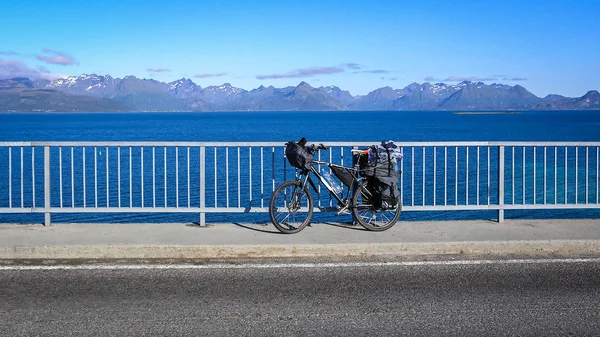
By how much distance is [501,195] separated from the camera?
10648 millimetres

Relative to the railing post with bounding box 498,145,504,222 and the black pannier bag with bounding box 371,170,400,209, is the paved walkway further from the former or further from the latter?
the railing post with bounding box 498,145,504,222

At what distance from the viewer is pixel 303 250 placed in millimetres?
8797

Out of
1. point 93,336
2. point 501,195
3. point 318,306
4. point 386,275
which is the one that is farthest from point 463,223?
point 93,336

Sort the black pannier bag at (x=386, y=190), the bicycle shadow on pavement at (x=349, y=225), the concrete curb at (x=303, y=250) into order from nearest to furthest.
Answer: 1. the concrete curb at (x=303, y=250)
2. the black pannier bag at (x=386, y=190)
3. the bicycle shadow on pavement at (x=349, y=225)

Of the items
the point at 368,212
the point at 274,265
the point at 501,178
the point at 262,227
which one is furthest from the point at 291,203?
the point at 501,178

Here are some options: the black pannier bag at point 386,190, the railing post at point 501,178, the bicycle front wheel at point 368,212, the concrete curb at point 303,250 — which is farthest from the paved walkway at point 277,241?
the railing post at point 501,178

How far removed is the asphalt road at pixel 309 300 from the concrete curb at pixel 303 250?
2.10 feet

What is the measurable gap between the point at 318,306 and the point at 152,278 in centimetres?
199

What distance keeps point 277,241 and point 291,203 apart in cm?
100

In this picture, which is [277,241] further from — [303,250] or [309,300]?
[309,300]

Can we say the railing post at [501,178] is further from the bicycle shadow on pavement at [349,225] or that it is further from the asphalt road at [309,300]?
the asphalt road at [309,300]

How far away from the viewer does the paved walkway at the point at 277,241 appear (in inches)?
341

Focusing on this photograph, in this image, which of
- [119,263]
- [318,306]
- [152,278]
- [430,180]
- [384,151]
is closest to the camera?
[318,306]

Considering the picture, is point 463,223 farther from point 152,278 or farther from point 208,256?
point 152,278
